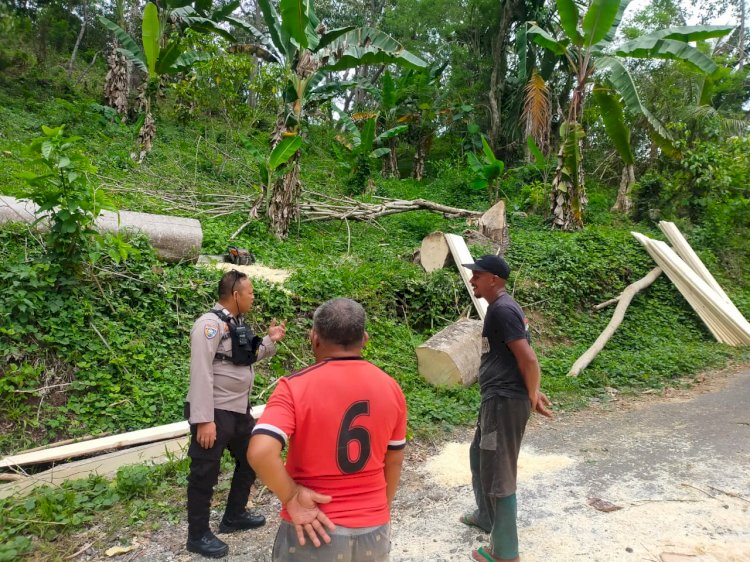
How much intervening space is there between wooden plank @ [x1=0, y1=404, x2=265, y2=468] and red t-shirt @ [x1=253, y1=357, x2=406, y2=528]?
2.96 meters

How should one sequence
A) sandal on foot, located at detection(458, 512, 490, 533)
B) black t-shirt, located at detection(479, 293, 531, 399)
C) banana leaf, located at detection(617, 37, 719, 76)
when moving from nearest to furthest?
black t-shirt, located at detection(479, 293, 531, 399), sandal on foot, located at detection(458, 512, 490, 533), banana leaf, located at detection(617, 37, 719, 76)

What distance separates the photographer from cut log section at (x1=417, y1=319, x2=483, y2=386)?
20.7ft

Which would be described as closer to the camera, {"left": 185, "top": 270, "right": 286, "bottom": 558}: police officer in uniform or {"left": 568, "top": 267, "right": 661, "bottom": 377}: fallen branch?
{"left": 185, "top": 270, "right": 286, "bottom": 558}: police officer in uniform

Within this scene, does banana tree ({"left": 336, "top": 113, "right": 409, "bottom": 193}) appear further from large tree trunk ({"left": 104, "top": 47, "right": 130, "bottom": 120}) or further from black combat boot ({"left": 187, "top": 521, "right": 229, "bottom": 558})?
black combat boot ({"left": 187, "top": 521, "right": 229, "bottom": 558})

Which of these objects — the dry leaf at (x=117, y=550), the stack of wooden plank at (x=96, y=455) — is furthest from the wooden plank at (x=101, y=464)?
the dry leaf at (x=117, y=550)

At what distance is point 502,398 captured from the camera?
3.08m

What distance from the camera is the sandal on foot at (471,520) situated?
353 centimetres

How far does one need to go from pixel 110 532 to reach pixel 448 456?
2.74 meters

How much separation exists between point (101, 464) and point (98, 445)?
6.1 inches

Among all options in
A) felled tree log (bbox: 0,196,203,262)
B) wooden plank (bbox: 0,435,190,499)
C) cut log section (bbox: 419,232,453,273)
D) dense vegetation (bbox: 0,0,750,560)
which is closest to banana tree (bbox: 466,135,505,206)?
dense vegetation (bbox: 0,0,750,560)

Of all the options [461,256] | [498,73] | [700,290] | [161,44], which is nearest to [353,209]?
[461,256]

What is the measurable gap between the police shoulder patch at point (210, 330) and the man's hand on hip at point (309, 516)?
1521 mm

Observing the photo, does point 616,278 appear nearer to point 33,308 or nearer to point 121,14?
point 33,308

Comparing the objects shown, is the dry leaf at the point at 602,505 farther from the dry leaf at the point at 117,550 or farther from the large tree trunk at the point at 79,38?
the large tree trunk at the point at 79,38
